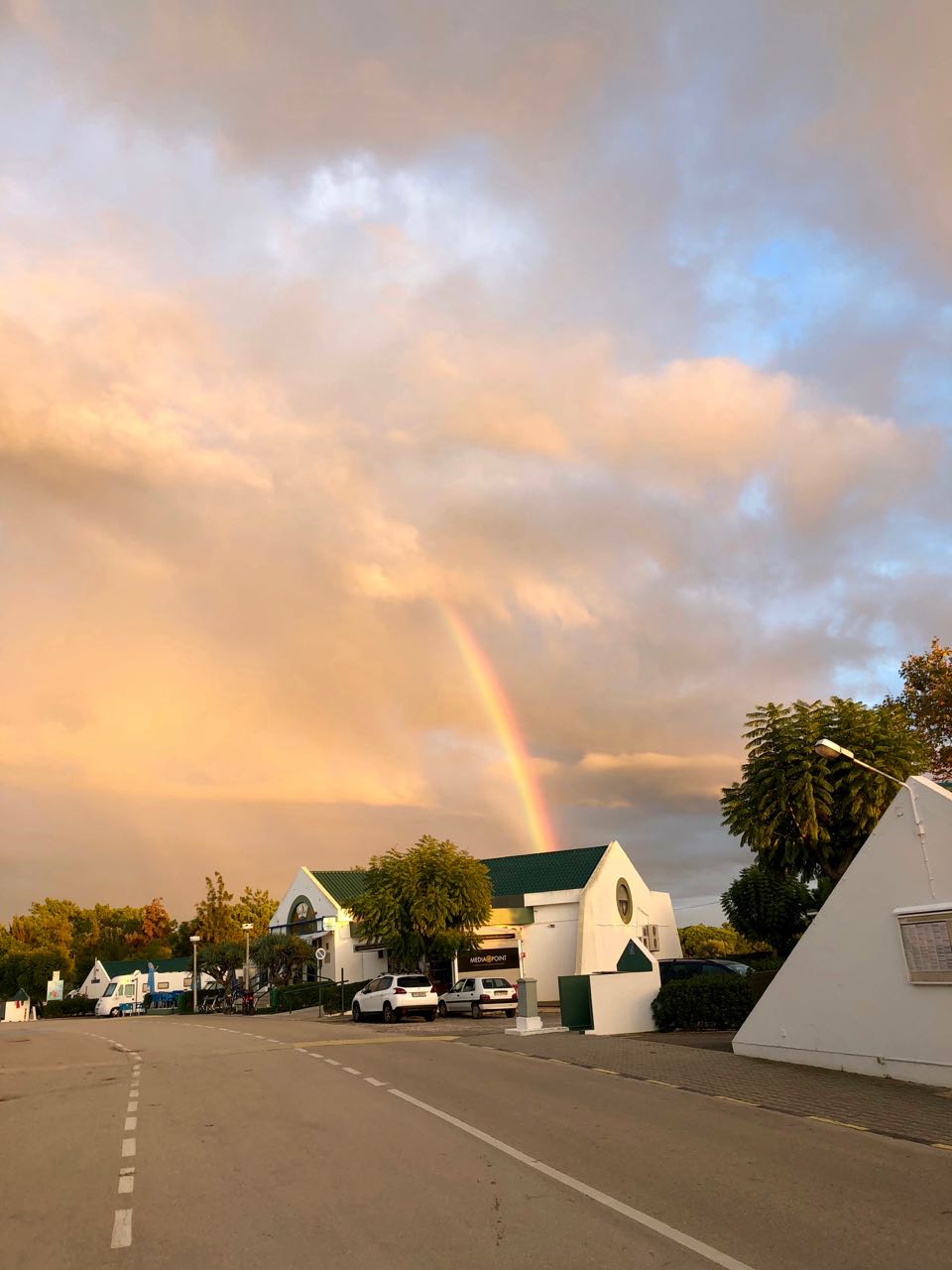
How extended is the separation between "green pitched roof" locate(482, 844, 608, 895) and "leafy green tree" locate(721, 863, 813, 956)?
29.0ft

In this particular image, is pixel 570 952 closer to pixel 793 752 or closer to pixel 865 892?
pixel 793 752

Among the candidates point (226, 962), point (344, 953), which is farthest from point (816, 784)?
point (226, 962)

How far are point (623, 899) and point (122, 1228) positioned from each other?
53.7 meters

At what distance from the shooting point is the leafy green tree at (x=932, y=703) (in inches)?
1533

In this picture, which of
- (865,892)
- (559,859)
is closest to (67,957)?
(559,859)

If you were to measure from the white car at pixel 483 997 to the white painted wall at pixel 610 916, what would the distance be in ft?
46.3

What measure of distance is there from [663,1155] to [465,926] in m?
41.1

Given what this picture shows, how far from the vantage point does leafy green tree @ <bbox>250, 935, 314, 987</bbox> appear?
198 feet

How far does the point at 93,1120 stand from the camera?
1341cm

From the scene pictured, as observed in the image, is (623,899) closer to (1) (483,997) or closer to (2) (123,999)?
(1) (483,997)

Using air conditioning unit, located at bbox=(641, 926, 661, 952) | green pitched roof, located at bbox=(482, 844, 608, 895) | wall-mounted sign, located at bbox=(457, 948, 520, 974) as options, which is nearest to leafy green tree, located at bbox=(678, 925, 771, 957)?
air conditioning unit, located at bbox=(641, 926, 661, 952)

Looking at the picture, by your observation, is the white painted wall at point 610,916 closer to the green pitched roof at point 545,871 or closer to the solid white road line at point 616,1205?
the green pitched roof at point 545,871

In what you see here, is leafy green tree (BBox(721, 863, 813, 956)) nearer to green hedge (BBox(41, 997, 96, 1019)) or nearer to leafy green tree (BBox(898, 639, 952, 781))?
leafy green tree (BBox(898, 639, 952, 781))

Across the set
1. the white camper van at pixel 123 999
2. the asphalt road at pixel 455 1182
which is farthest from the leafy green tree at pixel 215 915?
the asphalt road at pixel 455 1182
